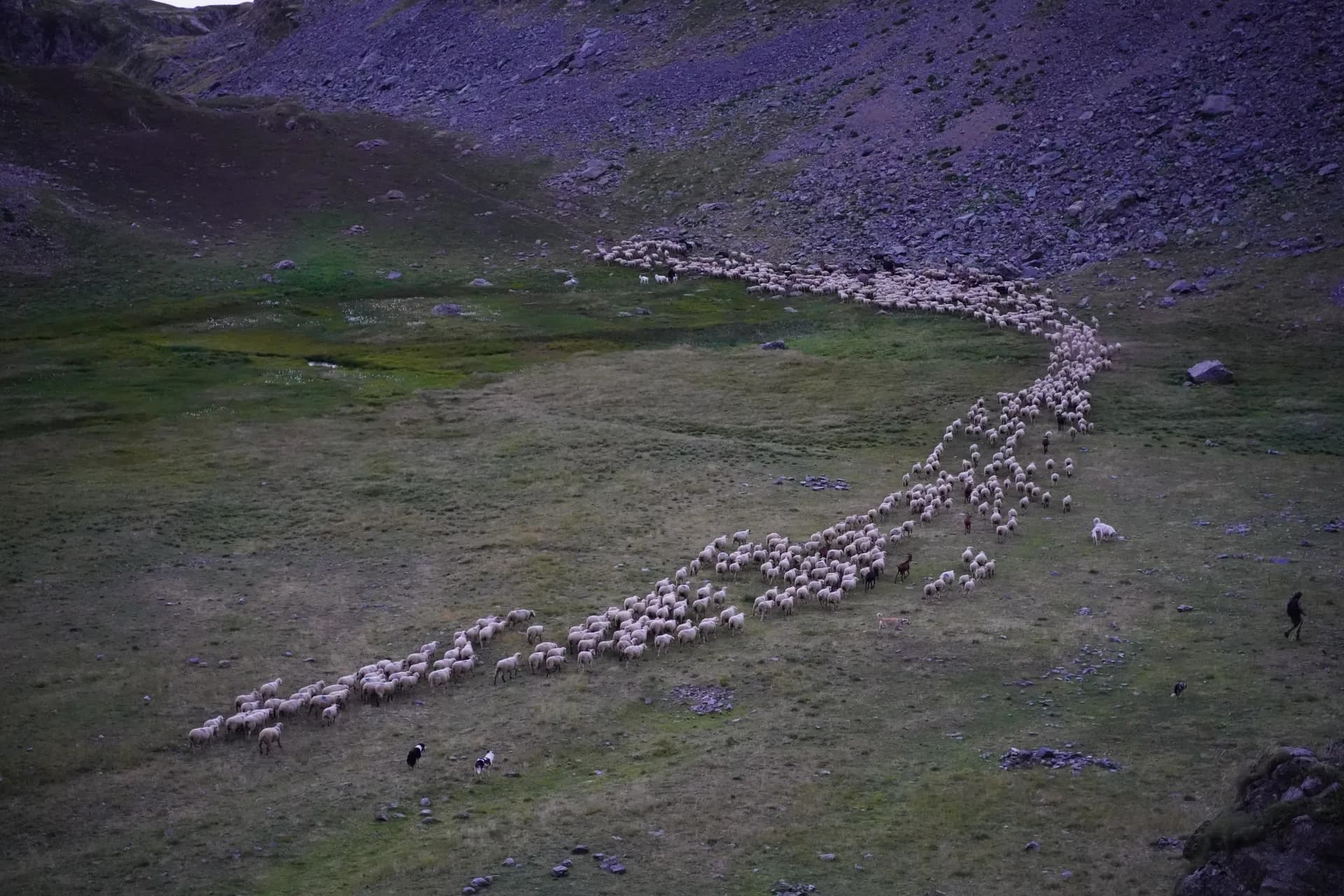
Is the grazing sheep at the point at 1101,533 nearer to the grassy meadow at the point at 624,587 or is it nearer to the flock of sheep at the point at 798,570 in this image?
the flock of sheep at the point at 798,570

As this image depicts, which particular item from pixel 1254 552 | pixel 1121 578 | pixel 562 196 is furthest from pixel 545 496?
pixel 562 196

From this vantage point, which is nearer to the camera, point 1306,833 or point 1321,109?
point 1306,833

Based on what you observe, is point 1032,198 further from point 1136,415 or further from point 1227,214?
point 1136,415

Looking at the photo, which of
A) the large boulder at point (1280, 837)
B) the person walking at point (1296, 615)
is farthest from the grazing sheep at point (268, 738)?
the person walking at point (1296, 615)

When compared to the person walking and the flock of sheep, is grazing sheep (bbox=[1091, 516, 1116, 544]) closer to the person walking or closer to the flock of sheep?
the flock of sheep

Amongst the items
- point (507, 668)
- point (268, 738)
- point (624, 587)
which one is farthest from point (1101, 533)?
point (268, 738)

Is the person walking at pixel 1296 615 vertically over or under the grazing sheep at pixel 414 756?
over

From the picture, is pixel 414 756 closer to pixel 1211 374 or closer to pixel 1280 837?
pixel 1280 837
